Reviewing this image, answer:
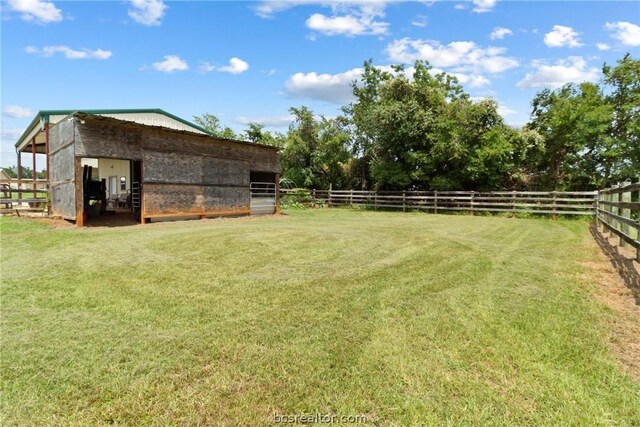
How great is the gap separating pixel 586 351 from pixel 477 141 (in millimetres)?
17895

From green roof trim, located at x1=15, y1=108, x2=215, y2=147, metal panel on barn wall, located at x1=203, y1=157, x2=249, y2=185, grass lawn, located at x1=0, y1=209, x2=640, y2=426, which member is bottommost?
grass lawn, located at x1=0, y1=209, x2=640, y2=426

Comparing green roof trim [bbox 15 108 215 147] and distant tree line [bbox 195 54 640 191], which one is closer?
green roof trim [bbox 15 108 215 147]

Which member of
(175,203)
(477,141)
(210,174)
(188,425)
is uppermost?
(477,141)

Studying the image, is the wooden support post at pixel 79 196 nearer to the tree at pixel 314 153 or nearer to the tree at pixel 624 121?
the tree at pixel 314 153

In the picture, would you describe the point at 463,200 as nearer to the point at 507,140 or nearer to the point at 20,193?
the point at 507,140

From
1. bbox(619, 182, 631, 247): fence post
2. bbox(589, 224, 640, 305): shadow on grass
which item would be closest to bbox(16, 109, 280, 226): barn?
bbox(589, 224, 640, 305): shadow on grass

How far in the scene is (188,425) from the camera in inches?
77.7

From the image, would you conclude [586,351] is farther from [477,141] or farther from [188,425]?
[477,141]

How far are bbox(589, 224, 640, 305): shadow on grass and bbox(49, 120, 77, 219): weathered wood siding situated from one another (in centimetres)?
1308

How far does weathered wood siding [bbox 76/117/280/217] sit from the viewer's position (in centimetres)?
1109

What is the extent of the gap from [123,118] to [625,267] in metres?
18.7

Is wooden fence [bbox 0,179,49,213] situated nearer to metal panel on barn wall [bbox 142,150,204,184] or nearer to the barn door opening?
metal panel on barn wall [bbox 142,150,204,184]

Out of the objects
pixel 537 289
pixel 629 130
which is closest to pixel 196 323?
pixel 537 289

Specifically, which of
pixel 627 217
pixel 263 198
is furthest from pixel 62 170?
pixel 627 217
